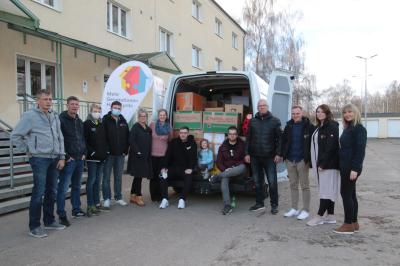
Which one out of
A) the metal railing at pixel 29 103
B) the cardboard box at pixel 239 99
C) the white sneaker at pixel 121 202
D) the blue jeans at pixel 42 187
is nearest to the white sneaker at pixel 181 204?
the white sneaker at pixel 121 202

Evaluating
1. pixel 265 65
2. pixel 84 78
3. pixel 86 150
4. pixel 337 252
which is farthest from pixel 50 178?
pixel 265 65

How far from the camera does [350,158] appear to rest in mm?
5430

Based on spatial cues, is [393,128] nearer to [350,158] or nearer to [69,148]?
[350,158]

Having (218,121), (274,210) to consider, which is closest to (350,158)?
(274,210)

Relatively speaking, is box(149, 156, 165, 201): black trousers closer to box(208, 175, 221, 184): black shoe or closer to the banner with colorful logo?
box(208, 175, 221, 184): black shoe

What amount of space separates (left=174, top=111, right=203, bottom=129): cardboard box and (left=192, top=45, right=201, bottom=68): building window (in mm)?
15755

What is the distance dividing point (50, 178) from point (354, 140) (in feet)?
13.7

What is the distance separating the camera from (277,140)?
21.9 ft

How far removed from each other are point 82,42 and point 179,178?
6.05 m

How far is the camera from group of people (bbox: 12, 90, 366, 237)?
5348 mm

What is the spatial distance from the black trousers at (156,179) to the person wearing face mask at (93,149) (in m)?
1.05

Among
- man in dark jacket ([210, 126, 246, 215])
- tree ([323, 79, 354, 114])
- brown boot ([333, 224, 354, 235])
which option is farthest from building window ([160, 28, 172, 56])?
tree ([323, 79, 354, 114])

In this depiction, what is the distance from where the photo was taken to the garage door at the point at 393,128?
48750 mm

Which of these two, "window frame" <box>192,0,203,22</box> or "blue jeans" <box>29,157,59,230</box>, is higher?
"window frame" <box>192,0,203,22</box>
